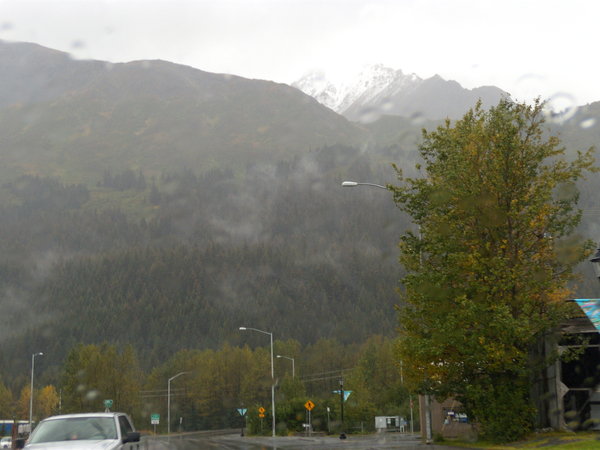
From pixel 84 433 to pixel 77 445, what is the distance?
1.29 meters

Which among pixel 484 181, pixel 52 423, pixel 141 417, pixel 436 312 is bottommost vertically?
pixel 141 417

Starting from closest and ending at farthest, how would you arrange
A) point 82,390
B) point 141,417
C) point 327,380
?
point 82,390, point 141,417, point 327,380

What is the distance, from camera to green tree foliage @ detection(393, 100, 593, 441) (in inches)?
1121

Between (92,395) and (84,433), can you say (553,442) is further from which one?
(92,395)

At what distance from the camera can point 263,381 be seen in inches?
5251

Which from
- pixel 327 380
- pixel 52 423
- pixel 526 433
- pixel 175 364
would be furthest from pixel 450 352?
pixel 175 364

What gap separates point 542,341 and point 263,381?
345 ft

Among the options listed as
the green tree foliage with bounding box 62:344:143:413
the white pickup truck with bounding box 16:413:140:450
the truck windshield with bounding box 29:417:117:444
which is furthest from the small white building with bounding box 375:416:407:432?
the truck windshield with bounding box 29:417:117:444

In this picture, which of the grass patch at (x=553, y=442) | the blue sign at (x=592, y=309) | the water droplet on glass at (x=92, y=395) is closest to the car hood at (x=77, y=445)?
the grass patch at (x=553, y=442)

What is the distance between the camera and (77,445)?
12.9m

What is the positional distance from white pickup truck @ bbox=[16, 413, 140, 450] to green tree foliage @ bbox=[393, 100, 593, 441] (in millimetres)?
16580

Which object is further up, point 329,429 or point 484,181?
point 484,181

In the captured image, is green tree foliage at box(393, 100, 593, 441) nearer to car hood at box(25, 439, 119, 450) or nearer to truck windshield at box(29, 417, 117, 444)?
truck windshield at box(29, 417, 117, 444)

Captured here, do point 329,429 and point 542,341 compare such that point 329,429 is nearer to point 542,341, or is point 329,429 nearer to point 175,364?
point 542,341
